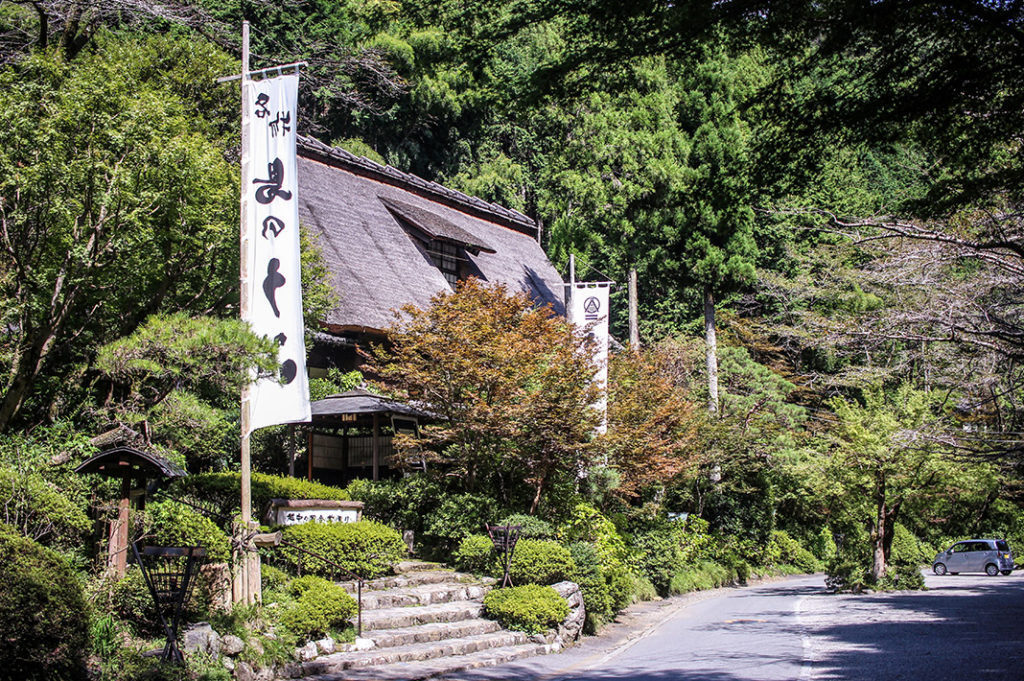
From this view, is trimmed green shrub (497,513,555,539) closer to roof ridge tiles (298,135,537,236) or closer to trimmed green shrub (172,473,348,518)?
trimmed green shrub (172,473,348,518)

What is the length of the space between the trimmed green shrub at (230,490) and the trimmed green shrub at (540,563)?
3.61 meters

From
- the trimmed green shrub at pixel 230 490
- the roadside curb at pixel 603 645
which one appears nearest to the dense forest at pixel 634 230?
the trimmed green shrub at pixel 230 490

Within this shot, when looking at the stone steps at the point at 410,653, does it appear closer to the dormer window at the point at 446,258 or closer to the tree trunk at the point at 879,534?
the tree trunk at the point at 879,534

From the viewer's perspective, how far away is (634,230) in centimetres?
2873

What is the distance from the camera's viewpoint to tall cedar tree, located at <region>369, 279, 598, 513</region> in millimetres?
15672

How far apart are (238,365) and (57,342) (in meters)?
3.70

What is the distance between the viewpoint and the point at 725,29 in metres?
5.86

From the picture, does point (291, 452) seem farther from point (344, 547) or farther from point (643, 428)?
point (643, 428)

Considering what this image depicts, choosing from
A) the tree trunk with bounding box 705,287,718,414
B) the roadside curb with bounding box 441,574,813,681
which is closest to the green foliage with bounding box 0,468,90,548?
the roadside curb with bounding box 441,574,813,681

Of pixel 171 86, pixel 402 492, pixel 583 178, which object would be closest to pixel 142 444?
pixel 402 492

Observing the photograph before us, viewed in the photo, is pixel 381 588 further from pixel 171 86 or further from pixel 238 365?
pixel 171 86

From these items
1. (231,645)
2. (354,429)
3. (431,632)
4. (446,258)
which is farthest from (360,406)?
(446,258)

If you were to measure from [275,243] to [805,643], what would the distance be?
8937 mm

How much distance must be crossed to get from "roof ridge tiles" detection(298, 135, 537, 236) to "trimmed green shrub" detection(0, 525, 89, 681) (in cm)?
1814
